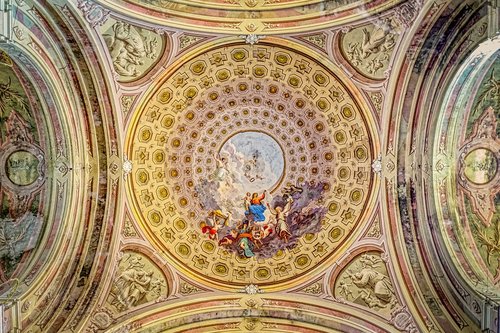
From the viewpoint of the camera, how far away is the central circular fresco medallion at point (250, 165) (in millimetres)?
17750

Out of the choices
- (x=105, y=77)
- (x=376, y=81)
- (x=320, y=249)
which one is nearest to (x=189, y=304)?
(x=320, y=249)

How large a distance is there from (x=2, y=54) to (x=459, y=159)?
12.8 metres

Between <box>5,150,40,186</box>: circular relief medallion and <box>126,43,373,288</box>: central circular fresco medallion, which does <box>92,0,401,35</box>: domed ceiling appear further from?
<box>5,150,40,186</box>: circular relief medallion

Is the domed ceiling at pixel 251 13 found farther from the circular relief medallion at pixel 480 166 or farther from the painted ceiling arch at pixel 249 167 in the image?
the circular relief medallion at pixel 480 166

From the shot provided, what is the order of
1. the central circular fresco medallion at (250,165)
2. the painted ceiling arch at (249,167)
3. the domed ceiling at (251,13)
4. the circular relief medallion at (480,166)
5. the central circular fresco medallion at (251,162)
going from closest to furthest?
1. the painted ceiling arch at (249,167)
2. the domed ceiling at (251,13)
3. the circular relief medallion at (480,166)
4. the central circular fresco medallion at (250,165)
5. the central circular fresco medallion at (251,162)

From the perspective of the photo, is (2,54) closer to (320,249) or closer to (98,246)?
(98,246)

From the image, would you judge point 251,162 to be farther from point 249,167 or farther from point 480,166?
point 480,166

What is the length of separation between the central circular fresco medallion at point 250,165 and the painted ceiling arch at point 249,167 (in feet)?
0.17

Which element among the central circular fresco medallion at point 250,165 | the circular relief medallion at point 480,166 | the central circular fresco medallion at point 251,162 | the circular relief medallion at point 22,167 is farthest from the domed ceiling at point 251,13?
the circular relief medallion at point 22,167

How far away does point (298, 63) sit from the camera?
17547 mm

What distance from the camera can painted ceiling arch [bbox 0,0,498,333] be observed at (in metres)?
15.6

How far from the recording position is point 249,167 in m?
19.4

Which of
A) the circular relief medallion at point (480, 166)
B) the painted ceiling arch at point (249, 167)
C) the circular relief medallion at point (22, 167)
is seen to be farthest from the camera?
the circular relief medallion at point (22, 167)

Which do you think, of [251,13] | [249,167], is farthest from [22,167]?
[251,13]
